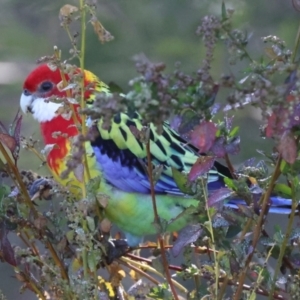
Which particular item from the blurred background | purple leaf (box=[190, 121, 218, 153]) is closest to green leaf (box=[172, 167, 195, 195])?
purple leaf (box=[190, 121, 218, 153])

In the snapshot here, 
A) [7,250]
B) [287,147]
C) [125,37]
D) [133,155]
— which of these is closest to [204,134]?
[287,147]

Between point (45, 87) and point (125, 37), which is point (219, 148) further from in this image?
point (125, 37)

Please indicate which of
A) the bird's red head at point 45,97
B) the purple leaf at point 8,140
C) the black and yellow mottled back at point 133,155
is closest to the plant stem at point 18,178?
the purple leaf at point 8,140

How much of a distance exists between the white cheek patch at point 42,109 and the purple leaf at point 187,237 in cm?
79

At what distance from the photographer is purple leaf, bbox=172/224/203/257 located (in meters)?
0.68

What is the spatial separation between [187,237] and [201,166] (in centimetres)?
8

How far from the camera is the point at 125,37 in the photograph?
294 cm

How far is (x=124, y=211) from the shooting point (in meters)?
1.31

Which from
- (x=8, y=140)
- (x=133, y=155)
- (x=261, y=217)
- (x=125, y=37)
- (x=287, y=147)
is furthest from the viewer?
(x=125, y=37)

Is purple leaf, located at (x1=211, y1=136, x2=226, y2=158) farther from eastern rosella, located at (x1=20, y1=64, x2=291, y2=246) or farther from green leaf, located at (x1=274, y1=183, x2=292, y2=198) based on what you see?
eastern rosella, located at (x1=20, y1=64, x2=291, y2=246)

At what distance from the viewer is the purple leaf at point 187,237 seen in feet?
2.22

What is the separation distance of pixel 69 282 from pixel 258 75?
0.34 metres

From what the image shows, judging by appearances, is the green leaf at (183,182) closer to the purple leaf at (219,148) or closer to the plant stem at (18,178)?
the purple leaf at (219,148)

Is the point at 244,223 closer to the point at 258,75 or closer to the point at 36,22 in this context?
the point at 258,75
